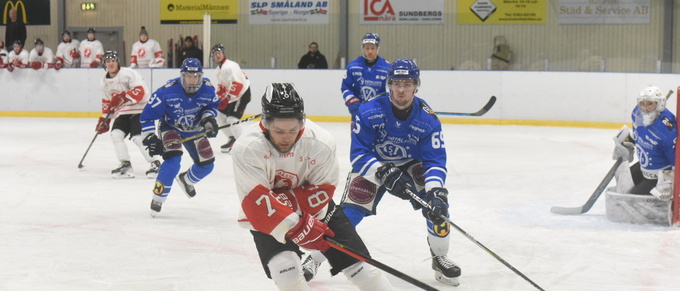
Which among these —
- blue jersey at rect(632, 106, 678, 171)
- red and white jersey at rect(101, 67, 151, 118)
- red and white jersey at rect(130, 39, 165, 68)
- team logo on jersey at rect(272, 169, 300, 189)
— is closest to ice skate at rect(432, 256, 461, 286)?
team logo on jersey at rect(272, 169, 300, 189)

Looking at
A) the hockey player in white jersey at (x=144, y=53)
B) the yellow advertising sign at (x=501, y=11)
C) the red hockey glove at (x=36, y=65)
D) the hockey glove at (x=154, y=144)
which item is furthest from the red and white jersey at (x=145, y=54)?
the hockey glove at (x=154, y=144)

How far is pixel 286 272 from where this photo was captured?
2.82m

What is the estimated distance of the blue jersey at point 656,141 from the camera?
16.6 feet

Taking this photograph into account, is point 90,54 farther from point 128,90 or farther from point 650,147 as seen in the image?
point 650,147

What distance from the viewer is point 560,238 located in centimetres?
485

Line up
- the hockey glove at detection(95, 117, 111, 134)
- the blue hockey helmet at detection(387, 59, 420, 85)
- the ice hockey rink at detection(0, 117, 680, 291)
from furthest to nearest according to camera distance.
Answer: the hockey glove at detection(95, 117, 111, 134), the ice hockey rink at detection(0, 117, 680, 291), the blue hockey helmet at detection(387, 59, 420, 85)

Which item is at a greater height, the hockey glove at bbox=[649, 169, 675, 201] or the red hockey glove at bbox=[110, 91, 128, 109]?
the red hockey glove at bbox=[110, 91, 128, 109]

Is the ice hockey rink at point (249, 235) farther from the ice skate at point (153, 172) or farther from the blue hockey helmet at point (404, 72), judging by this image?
the blue hockey helmet at point (404, 72)

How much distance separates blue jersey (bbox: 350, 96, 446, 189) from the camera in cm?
373

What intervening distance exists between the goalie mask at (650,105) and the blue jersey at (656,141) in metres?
0.03

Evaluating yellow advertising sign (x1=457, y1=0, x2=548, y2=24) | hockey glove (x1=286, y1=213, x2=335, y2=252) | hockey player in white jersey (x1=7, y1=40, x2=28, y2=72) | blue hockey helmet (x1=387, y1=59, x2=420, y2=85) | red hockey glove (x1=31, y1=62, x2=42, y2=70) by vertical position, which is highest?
yellow advertising sign (x1=457, y1=0, x2=548, y2=24)

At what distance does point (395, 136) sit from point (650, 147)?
82.2 inches

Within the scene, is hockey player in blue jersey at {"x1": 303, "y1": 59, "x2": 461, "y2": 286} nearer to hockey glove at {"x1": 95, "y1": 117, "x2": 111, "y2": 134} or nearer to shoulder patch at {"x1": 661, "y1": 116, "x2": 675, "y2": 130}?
shoulder patch at {"x1": 661, "y1": 116, "x2": 675, "y2": 130}

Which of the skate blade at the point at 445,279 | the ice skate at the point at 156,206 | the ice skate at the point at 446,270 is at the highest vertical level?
the ice skate at the point at 156,206
